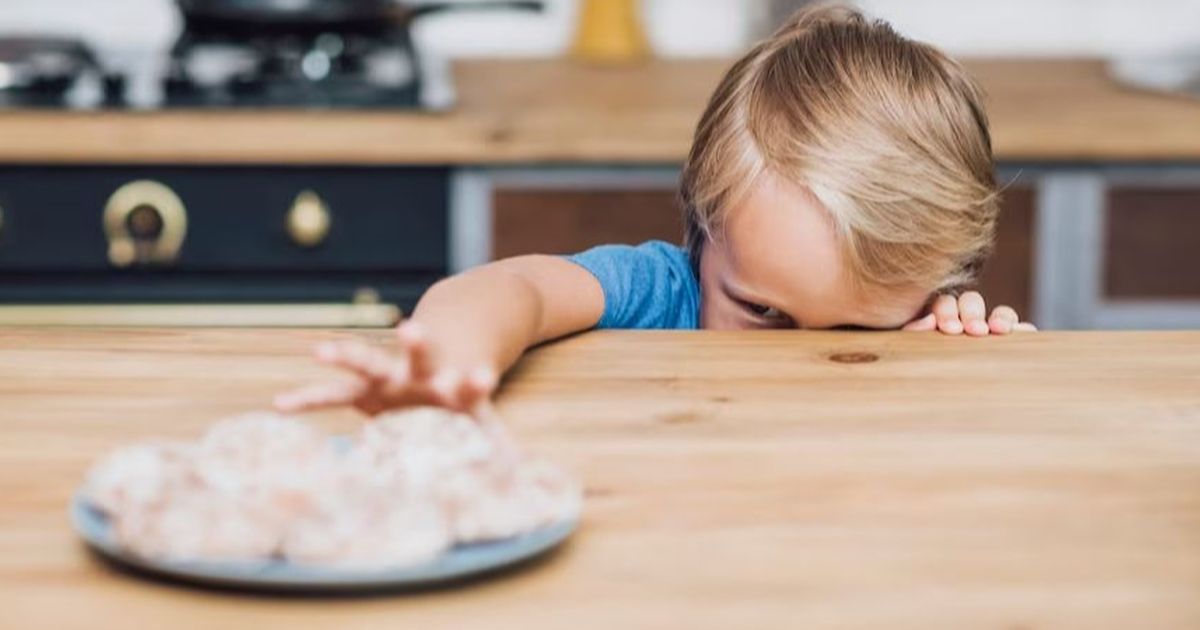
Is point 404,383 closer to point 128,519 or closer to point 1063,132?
point 128,519

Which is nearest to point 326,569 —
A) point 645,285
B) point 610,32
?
point 645,285

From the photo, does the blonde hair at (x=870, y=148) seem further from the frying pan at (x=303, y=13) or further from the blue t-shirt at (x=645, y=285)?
the frying pan at (x=303, y=13)

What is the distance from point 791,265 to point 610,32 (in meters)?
1.41

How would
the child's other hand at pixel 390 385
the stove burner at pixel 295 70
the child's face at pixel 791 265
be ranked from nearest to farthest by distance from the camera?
1. the child's other hand at pixel 390 385
2. the child's face at pixel 791 265
3. the stove burner at pixel 295 70

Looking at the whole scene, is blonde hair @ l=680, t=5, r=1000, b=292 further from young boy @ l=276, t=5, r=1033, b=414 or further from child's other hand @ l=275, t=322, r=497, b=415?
child's other hand @ l=275, t=322, r=497, b=415

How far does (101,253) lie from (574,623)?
1.58m

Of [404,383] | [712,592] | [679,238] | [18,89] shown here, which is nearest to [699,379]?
[404,383]

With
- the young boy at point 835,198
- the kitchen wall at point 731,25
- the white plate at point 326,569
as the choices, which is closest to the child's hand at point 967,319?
the young boy at point 835,198

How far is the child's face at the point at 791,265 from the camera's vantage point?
116 cm

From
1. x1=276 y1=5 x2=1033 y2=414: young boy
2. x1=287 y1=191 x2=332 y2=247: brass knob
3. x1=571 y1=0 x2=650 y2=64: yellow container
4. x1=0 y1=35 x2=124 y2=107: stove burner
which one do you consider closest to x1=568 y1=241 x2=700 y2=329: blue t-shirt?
x1=276 y1=5 x2=1033 y2=414: young boy

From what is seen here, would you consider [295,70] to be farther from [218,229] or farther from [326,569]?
[326,569]

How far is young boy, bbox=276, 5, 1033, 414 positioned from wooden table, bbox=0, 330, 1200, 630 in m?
0.18

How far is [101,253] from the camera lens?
78.3 inches

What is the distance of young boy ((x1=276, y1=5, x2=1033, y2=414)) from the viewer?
1.16 metres
